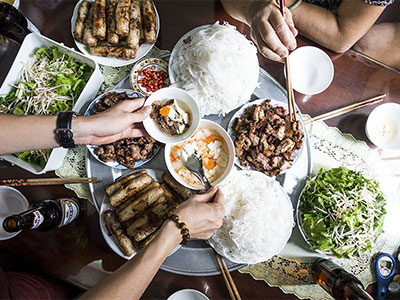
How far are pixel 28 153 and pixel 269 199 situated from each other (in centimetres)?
209

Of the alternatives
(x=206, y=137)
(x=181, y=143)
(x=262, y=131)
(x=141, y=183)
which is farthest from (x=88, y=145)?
(x=262, y=131)

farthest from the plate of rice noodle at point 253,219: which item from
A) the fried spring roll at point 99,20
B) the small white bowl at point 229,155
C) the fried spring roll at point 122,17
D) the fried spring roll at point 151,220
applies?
the fried spring roll at point 99,20

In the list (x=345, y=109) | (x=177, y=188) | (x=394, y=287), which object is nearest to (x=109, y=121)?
(x=177, y=188)

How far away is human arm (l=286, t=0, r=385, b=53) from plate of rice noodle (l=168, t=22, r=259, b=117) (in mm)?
596

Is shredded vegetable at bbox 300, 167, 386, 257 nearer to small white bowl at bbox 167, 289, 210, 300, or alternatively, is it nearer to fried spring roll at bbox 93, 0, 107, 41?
small white bowl at bbox 167, 289, 210, 300

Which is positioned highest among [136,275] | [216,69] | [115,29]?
[115,29]

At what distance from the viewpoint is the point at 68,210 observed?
8.19 ft

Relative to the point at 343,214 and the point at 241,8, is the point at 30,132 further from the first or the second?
the point at 343,214

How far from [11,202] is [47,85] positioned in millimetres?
1102

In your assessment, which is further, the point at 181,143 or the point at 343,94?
the point at 343,94

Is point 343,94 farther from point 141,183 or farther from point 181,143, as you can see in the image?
point 141,183

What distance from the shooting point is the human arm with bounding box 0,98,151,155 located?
82.4 inches

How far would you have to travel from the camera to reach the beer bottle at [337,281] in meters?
2.20

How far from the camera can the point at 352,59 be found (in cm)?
285
